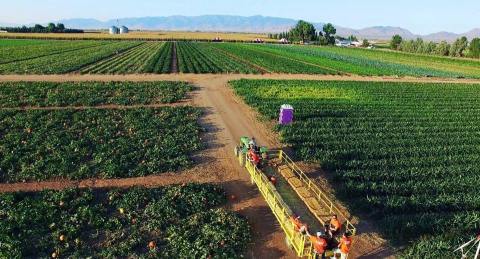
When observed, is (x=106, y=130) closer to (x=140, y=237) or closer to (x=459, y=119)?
(x=140, y=237)

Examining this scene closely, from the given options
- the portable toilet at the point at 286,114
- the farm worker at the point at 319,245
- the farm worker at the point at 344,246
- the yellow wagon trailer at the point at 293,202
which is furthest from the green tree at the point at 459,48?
the farm worker at the point at 319,245

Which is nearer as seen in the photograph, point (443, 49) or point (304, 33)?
point (443, 49)

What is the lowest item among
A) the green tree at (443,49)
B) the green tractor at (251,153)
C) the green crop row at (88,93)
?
the green tractor at (251,153)

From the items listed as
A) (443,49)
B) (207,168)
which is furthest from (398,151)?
(443,49)

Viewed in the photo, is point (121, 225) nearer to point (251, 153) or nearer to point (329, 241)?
point (251, 153)

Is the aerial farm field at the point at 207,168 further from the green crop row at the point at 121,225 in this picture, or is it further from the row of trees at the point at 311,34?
the row of trees at the point at 311,34

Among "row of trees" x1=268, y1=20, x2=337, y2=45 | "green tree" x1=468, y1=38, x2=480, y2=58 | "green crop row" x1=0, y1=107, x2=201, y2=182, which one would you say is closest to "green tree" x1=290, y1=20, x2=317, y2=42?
"row of trees" x1=268, y1=20, x2=337, y2=45
